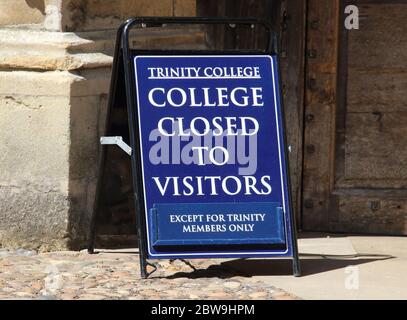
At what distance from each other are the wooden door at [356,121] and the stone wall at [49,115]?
1477mm

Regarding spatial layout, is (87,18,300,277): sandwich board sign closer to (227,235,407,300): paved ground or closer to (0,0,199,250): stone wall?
(227,235,407,300): paved ground

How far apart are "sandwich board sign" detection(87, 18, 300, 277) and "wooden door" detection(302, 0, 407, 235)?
1.32 meters

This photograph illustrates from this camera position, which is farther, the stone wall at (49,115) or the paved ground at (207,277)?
the stone wall at (49,115)

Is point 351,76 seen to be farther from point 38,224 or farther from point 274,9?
point 38,224

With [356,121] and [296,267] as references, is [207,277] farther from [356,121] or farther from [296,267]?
[356,121]

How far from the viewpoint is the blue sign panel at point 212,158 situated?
21.4 feet

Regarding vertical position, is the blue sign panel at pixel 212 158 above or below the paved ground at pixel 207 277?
above

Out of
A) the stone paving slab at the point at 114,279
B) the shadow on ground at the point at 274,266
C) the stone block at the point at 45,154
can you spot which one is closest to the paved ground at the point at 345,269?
the shadow on ground at the point at 274,266

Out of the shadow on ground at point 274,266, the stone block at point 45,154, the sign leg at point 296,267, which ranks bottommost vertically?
the shadow on ground at point 274,266

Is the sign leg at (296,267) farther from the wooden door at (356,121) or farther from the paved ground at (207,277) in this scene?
the wooden door at (356,121)

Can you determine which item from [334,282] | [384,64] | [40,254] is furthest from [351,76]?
[40,254]

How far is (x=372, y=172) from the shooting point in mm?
7941

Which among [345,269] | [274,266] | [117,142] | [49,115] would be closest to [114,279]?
[117,142]

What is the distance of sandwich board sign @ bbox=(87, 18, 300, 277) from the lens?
6.52 meters
